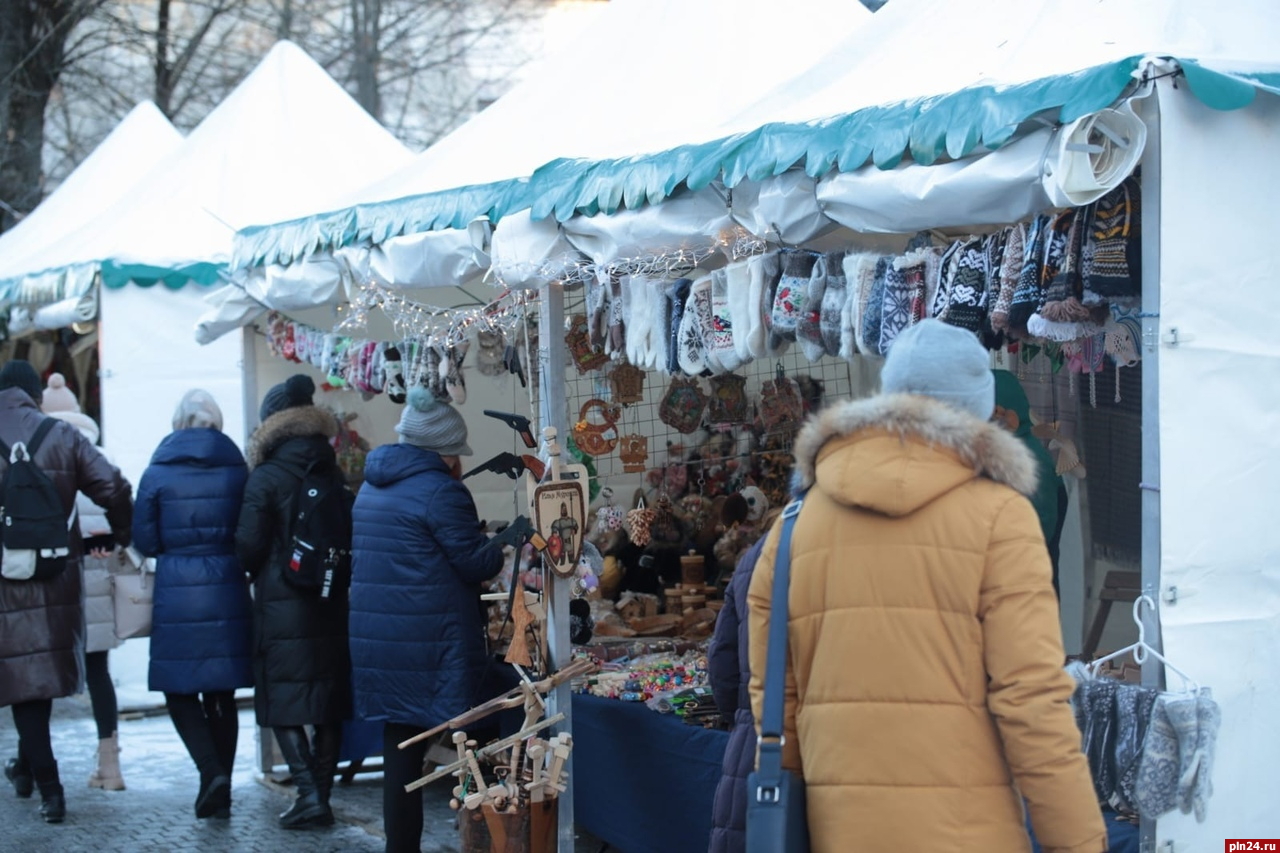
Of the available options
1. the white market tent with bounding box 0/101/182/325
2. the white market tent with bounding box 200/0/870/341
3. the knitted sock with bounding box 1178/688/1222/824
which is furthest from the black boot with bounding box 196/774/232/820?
the white market tent with bounding box 0/101/182/325

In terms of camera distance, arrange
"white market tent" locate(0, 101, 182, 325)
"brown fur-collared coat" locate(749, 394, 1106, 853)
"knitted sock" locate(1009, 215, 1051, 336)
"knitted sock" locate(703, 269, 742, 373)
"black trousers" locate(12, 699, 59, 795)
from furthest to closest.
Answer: "white market tent" locate(0, 101, 182, 325) < "black trousers" locate(12, 699, 59, 795) < "knitted sock" locate(703, 269, 742, 373) < "knitted sock" locate(1009, 215, 1051, 336) < "brown fur-collared coat" locate(749, 394, 1106, 853)

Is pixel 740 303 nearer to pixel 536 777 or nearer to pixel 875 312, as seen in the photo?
pixel 875 312

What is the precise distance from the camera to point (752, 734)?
324 centimetres

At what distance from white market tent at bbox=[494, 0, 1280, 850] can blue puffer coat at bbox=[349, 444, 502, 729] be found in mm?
2127

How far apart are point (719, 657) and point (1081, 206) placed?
1.30 metres

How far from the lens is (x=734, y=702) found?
3430 millimetres

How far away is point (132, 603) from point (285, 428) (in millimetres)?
1253

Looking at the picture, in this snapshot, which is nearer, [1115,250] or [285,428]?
[1115,250]

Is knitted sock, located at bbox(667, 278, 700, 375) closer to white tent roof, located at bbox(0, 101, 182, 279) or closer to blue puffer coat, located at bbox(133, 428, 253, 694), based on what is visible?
blue puffer coat, located at bbox(133, 428, 253, 694)

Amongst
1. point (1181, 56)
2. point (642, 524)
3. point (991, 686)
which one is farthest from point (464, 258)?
point (991, 686)

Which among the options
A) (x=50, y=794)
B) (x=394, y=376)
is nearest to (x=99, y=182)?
(x=50, y=794)

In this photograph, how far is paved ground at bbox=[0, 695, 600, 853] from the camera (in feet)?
18.3

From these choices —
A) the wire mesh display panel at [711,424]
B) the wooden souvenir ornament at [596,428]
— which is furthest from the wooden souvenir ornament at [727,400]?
the wooden souvenir ornament at [596,428]

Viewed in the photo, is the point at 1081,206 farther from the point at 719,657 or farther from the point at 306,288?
the point at 306,288
